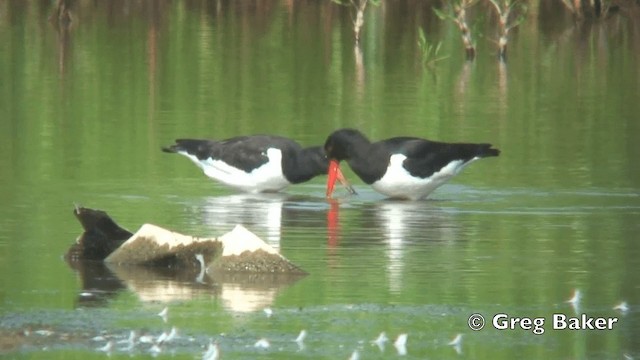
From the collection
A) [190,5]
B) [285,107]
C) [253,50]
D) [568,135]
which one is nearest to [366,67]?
[253,50]

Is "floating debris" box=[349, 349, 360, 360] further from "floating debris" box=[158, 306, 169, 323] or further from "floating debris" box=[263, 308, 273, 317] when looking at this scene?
"floating debris" box=[158, 306, 169, 323]

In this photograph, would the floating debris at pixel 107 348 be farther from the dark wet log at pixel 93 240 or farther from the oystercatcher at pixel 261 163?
the oystercatcher at pixel 261 163

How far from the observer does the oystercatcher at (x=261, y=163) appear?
16.8 m

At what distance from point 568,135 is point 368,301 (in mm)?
10257

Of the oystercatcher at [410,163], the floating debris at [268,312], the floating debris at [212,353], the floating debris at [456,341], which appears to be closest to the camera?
the floating debris at [212,353]

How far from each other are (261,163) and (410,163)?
137 centimetres

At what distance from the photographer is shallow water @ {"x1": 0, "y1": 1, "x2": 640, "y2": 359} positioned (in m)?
10.5

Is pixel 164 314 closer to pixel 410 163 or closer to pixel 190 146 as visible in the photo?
pixel 410 163

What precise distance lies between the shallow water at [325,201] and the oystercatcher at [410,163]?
18 cm

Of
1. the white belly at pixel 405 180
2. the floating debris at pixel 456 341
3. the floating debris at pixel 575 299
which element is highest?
the white belly at pixel 405 180

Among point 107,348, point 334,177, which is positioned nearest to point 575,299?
point 107,348

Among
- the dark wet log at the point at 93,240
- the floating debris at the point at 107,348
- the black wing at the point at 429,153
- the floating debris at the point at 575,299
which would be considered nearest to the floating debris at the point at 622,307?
the floating debris at the point at 575,299

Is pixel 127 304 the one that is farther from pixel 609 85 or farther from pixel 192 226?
pixel 609 85

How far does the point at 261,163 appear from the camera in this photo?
1681cm
